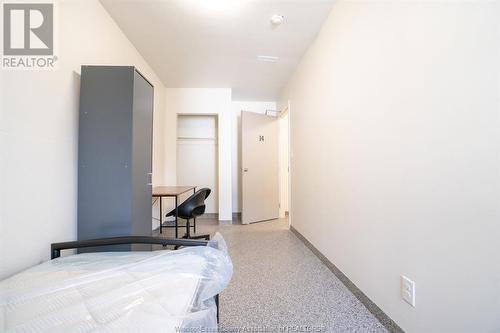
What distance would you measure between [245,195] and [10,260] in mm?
3209

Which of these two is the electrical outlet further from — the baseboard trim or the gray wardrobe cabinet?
the gray wardrobe cabinet

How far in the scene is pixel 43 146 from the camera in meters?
1.37

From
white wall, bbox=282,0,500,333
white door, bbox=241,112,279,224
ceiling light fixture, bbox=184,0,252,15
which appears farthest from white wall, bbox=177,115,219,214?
white wall, bbox=282,0,500,333

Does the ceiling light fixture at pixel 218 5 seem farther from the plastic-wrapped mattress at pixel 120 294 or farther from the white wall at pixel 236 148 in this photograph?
the white wall at pixel 236 148

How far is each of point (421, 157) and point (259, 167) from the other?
3275 millimetres

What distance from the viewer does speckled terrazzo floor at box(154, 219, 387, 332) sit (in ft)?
4.48

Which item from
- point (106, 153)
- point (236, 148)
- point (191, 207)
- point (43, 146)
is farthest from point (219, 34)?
point (236, 148)

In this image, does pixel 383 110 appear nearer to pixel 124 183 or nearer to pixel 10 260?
pixel 124 183

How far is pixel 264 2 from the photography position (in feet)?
6.46

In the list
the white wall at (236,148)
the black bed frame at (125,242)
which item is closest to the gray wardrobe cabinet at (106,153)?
the black bed frame at (125,242)

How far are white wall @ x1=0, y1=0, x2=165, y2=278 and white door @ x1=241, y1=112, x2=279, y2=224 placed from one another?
2.67m

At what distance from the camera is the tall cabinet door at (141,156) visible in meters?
1.70

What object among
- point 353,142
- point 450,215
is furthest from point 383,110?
point 450,215

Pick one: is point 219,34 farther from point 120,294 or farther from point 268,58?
point 120,294
